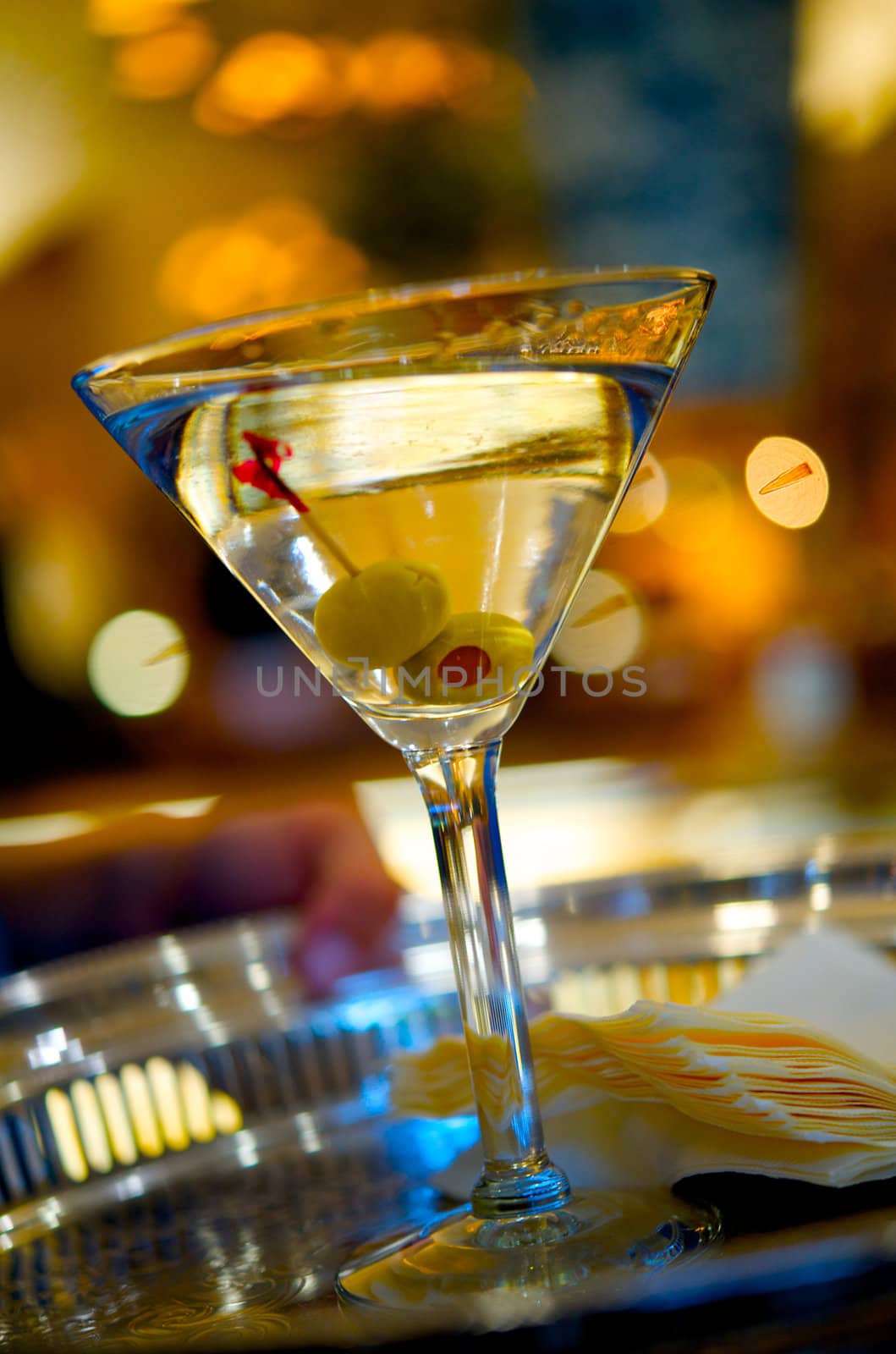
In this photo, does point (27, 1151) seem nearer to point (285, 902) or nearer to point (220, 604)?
point (285, 902)

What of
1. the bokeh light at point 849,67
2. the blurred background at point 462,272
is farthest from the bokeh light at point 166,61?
the bokeh light at point 849,67

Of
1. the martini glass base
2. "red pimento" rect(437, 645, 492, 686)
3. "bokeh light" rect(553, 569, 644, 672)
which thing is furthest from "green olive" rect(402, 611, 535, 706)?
"bokeh light" rect(553, 569, 644, 672)

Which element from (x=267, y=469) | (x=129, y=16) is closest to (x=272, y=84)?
(x=129, y=16)

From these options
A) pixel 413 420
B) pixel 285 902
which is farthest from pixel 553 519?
pixel 285 902

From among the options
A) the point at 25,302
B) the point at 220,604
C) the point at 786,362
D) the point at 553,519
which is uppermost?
the point at 25,302

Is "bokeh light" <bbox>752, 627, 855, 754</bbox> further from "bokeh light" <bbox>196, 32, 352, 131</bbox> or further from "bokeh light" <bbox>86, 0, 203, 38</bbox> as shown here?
"bokeh light" <bbox>86, 0, 203, 38</bbox>

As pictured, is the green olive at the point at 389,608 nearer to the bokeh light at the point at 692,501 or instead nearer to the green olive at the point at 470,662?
the green olive at the point at 470,662
